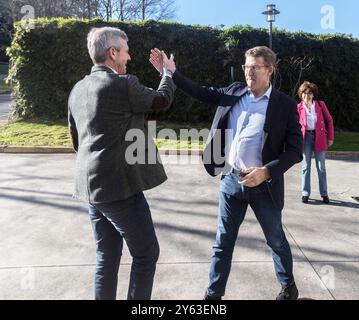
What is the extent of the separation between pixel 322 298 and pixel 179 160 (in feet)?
17.7

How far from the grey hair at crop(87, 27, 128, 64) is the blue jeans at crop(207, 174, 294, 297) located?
1.17m

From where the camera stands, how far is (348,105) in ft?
40.4

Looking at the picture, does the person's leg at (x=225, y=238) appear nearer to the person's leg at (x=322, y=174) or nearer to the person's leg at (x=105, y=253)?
the person's leg at (x=105, y=253)

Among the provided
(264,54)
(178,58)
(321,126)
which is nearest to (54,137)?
(178,58)

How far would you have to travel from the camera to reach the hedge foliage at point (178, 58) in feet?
36.9

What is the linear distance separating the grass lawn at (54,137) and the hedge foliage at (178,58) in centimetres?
61

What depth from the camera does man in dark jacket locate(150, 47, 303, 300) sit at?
2.55 meters

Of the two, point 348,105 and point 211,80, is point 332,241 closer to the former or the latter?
point 211,80

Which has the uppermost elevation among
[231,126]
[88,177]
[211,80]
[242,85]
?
[211,80]

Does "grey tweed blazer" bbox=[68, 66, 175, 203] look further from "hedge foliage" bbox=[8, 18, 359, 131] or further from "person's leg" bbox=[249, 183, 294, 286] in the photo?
"hedge foliage" bbox=[8, 18, 359, 131]

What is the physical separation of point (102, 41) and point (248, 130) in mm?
1103

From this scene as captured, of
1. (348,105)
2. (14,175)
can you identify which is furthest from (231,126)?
(348,105)

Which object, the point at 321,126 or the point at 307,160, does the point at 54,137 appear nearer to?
the point at 307,160

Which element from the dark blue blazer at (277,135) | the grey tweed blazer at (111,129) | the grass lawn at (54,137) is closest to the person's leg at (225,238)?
the dark blue blazer at (277,135)
